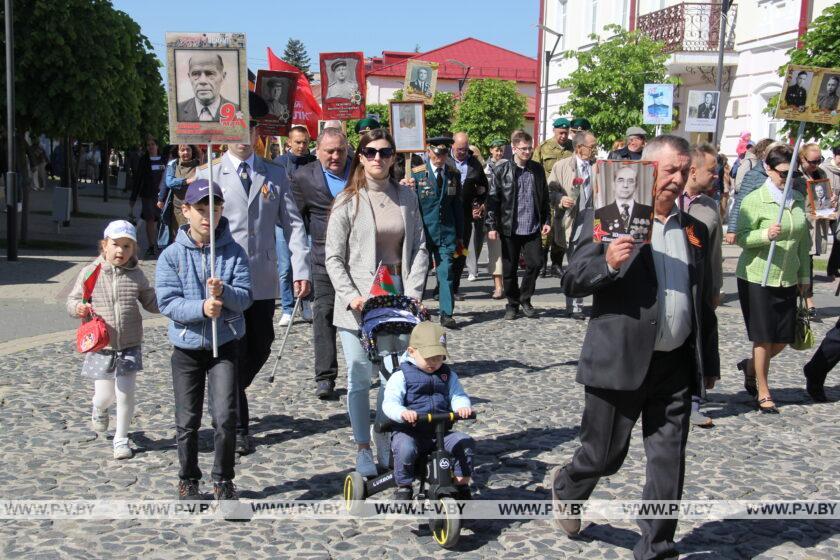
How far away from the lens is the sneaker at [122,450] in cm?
611

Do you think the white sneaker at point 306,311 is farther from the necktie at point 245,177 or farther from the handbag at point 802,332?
the handbag at point 802,332

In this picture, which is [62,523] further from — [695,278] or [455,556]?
[695,278]

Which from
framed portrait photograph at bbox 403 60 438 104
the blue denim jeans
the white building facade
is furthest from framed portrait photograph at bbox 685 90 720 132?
the blue denim jeans

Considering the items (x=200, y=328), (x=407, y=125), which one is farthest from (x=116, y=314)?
(x=407, y=125)

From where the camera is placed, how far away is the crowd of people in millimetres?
4516

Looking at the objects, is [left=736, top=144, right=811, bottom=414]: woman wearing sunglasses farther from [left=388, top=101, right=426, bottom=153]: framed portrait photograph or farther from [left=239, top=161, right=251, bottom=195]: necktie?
[left=239, top=161, right=251, bottom=195]: necktie

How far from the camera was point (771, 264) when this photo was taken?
7672mm

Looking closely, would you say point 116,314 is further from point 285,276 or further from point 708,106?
point 708,106

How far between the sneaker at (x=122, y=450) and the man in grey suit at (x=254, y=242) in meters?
0.65

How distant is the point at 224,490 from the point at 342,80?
24.0ft

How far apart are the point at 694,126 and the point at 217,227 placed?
13.8m

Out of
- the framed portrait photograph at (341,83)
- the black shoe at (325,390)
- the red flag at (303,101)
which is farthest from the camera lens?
the red flag at (303,101)

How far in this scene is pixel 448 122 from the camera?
226 feet

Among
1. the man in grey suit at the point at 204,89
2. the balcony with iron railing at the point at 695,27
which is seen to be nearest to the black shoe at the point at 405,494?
the man in grey suit at the point at 204,89
